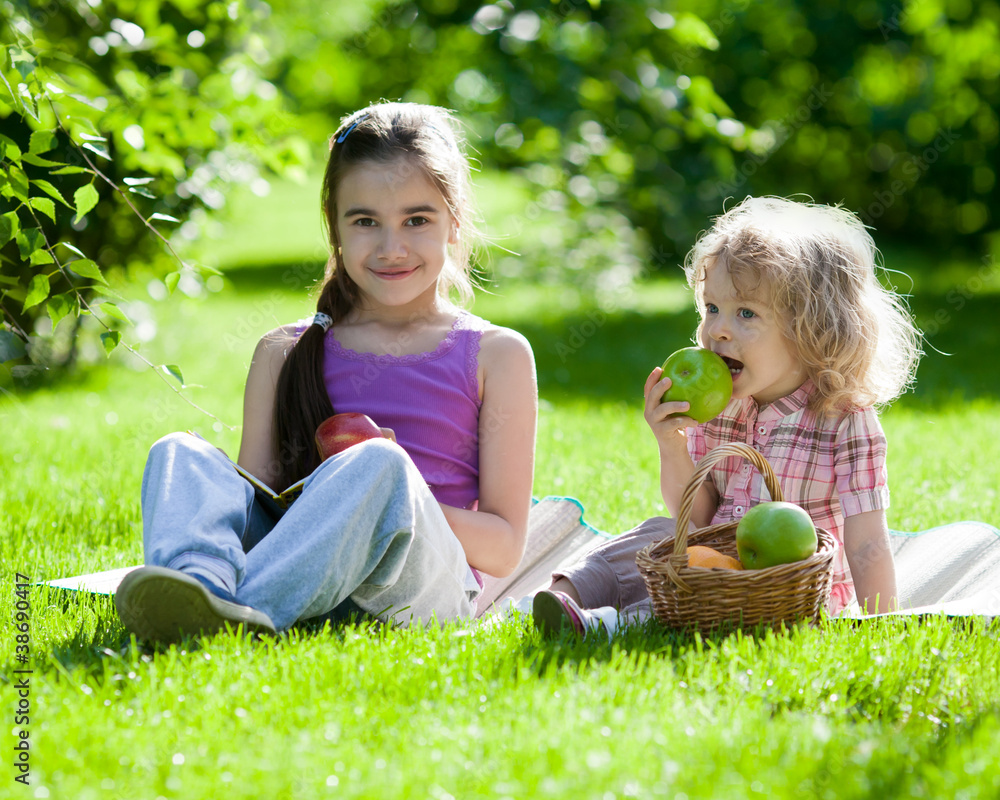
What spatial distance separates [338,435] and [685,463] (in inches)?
39.4

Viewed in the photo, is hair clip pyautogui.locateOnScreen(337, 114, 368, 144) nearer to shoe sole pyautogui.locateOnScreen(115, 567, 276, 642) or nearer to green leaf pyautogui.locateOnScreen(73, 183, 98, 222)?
green leaf pyautogui.locateOnScreen(73, 183, 98, 222)

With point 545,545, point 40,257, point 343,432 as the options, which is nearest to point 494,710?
point 343,432

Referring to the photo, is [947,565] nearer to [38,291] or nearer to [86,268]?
[86,268]

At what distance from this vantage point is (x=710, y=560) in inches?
109

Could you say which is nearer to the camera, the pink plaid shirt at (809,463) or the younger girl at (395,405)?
the younger girl at (395,405)

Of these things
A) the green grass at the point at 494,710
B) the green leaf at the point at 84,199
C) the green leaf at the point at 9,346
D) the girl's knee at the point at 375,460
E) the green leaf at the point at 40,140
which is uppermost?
the green leaf at the point at 40,140

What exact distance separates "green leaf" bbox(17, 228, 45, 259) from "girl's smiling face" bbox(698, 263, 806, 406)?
1.86 m

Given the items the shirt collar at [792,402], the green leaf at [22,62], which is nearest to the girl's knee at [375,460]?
the shirt collar at [792,402]

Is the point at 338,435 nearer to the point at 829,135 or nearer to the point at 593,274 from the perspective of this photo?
the point at 593,274

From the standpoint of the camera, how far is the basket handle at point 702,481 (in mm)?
2611

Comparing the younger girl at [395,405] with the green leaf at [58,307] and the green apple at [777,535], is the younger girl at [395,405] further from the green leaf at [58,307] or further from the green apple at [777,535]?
the green apple at [777,535]

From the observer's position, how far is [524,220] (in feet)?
48.4

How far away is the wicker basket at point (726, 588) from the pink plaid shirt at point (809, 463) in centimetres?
30

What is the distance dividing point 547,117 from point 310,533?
526 centimetres
